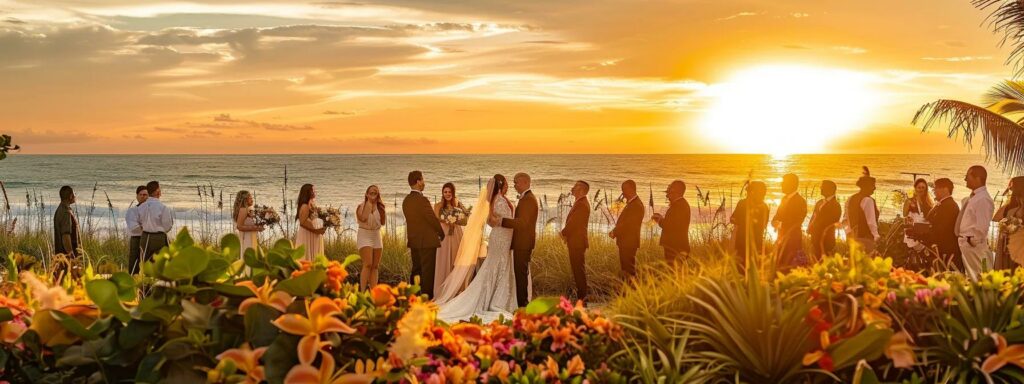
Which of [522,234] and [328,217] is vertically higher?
[328,217]

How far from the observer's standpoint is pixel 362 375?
2.90 metres

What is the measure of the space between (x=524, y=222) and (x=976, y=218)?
5684mm

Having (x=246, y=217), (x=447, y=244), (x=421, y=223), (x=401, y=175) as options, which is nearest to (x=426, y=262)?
(x=421, y=223)

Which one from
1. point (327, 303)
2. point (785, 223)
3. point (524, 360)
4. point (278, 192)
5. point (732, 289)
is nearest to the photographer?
point (327, 303)

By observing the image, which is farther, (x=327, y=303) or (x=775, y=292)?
(x=775, y=292)

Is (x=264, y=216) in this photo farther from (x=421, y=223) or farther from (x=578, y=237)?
(x=578, y=237)

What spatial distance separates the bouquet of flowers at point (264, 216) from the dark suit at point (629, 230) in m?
4.73

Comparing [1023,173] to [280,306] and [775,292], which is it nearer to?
[775,292]

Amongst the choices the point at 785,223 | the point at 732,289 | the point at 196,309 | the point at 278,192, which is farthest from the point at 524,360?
the point at 278,192

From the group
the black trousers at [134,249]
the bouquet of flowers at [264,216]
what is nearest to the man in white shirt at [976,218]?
the bouquet of flowers at [264,216]

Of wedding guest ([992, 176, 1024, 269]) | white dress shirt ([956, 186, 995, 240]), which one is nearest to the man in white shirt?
white dress shirt ([956, 186, 995, 240])

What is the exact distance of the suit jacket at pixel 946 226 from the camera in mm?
12406

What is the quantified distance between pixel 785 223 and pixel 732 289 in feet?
28.1

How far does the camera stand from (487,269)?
43.3ft
